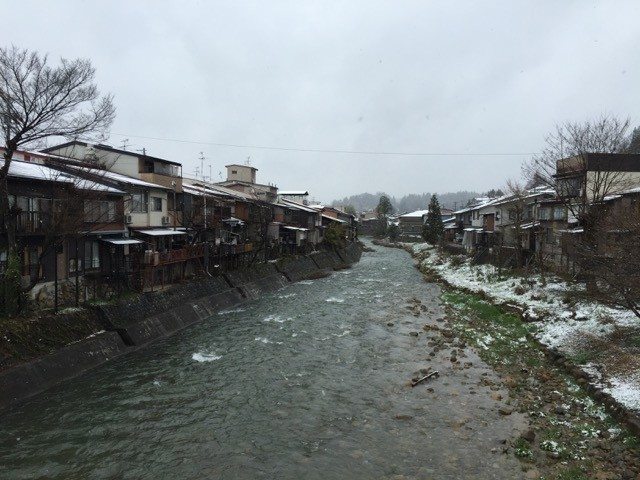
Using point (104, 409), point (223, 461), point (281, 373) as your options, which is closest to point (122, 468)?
point (223, 461)

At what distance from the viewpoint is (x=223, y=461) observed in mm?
9820

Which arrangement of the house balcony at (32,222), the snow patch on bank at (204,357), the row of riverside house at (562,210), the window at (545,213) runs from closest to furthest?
the snow patch on bank at (204,357) < the house balcony at (32,222) < the row of riverside house at (562,210) < the window at (545,213)

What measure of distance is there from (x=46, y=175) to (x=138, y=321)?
24.9ft

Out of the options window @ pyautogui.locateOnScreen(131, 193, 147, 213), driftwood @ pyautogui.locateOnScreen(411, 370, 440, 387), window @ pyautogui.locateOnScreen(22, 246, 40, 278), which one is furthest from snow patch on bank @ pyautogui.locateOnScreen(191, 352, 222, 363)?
window @ pyautogui.locateOnScreen(131, 193, 147, 213)

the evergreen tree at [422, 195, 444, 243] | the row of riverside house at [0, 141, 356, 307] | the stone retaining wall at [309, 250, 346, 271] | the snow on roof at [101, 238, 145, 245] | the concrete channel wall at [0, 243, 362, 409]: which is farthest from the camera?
the evergreen tree at [422, 195, 444, 243]

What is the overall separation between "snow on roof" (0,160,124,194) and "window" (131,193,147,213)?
3.04 meters

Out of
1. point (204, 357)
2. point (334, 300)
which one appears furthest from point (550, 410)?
point (334, 300)

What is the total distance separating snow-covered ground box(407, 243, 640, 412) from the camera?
1234cm

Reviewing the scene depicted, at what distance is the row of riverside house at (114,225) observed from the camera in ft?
58.7

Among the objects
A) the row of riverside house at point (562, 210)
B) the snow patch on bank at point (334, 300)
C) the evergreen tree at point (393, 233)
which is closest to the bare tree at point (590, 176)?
the row of riverside house at point (562, 210)

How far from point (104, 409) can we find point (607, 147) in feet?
87.9

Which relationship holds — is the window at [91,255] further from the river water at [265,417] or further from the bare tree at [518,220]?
the bare tree at [518,220]

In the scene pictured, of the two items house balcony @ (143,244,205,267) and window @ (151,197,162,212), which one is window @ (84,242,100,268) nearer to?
house balcony @ (143,244,205,267)

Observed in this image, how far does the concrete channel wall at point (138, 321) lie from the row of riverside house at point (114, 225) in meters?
1.37
